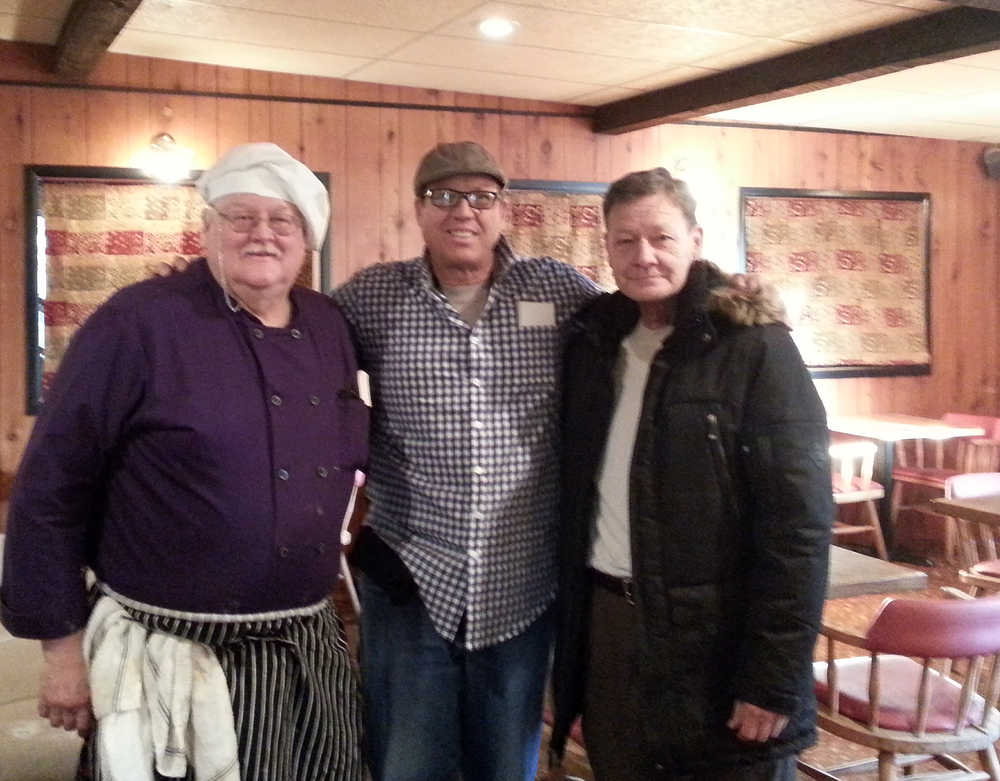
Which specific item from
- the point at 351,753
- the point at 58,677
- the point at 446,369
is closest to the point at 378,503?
the point at 446,369

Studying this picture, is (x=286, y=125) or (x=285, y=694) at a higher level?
(x=286, y=125)

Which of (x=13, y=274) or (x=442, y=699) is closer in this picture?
(x=442, y=699)

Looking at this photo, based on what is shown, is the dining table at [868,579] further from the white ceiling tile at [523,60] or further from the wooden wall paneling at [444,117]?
the wooden wall paneling at [444,117]

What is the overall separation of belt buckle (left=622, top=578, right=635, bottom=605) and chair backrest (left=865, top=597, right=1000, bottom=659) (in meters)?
0.76

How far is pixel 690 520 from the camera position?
1.55 metres

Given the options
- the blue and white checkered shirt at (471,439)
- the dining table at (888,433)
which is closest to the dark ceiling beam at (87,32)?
the blue and white checkered shirt at (471,439)

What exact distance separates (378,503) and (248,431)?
0.52m

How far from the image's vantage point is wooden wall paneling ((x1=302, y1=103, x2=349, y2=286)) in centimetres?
448

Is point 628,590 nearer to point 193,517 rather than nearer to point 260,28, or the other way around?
point 193,517

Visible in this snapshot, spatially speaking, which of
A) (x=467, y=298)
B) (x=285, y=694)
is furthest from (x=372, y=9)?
(x=285, y=694)

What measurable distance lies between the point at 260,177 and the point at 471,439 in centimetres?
60

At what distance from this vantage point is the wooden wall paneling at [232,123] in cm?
431

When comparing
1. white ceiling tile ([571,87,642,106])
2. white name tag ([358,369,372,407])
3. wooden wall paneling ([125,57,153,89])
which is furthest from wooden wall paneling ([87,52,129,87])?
white name tag ([358,369,372,407])

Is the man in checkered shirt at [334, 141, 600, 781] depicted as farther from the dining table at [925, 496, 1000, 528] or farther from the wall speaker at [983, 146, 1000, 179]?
the wall speaker at [983, 146, 1000, 179]
